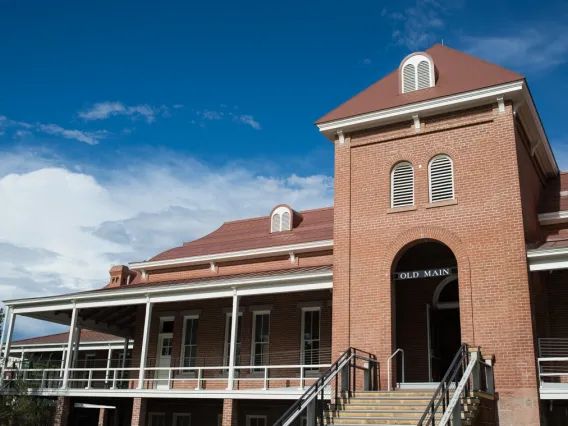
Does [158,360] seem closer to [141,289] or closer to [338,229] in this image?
[141,289]

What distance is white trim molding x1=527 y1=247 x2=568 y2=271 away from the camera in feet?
47.4

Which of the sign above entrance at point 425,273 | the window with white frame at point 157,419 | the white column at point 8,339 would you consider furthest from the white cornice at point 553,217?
the white column at point 8,339

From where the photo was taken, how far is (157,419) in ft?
76.1

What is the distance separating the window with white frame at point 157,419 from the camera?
23.0 metres

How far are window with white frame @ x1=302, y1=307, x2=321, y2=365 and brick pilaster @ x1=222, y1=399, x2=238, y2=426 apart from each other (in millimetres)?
3259

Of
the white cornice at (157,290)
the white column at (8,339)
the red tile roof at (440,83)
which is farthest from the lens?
the white column at (8,339)

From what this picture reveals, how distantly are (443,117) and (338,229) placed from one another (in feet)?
13.7

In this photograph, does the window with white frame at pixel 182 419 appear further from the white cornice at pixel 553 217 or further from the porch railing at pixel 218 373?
the white cornice at pixel 553 217

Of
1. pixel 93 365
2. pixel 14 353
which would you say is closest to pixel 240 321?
pixel 93 365

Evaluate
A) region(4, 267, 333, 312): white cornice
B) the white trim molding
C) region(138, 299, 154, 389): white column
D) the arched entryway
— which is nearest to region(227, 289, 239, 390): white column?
region(4, 267, 333, 312): white cornice

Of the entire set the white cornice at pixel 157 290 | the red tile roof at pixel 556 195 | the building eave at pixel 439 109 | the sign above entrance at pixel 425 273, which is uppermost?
the building eave at pixel 439 109

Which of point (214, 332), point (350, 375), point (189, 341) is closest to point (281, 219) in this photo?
point (214, 332)

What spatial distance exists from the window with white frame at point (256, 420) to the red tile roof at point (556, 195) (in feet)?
36.4

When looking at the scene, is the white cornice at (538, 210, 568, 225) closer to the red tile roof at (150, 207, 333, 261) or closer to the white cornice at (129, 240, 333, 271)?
the white cornice at (129, 240, 333, 271)
